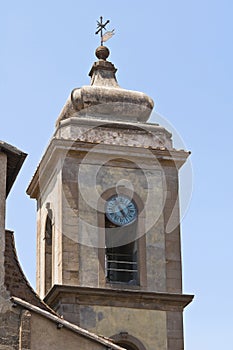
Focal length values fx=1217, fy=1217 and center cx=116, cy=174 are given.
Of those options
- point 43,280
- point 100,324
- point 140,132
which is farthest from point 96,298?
point 140,132

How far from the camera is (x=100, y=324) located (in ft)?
102

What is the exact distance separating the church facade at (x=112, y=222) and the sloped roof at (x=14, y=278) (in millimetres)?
5435

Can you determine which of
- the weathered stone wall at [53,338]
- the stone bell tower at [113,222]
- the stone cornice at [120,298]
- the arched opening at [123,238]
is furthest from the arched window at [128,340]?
the weathered stone wall at [53,338]

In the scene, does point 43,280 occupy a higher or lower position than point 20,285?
higher

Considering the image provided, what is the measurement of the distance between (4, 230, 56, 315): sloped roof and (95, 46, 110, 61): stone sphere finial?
1234cm

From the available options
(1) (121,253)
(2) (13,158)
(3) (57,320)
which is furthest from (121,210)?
(3) (57,320)

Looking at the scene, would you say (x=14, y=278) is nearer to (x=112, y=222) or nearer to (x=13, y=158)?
(x=13, y=158)

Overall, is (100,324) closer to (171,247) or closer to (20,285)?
(171,247)

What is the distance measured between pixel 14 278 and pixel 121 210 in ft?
28.8

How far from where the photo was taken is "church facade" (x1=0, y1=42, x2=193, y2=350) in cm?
3133

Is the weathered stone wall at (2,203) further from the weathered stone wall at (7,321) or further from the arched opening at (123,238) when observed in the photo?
the arched opening at (123,238)

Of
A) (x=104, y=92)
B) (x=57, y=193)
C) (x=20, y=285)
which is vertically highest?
(x=104, y=92)

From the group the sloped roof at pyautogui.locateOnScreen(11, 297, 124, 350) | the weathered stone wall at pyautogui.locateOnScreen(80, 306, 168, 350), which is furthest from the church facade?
the sloped roof at pyautogui.locateOnScreen(11, 297, 124, 350)

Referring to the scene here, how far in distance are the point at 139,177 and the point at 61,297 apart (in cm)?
446
